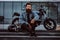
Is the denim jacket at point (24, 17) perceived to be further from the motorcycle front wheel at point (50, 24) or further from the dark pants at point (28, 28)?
the motorcycle front wheel at point (50, 24)

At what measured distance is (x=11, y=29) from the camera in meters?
7.49

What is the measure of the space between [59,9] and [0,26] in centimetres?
301

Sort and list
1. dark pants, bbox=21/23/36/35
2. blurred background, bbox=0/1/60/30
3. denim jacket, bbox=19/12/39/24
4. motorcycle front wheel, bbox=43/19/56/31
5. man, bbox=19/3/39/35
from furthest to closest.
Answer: blurred background, bbox=0/1/60/30 → motorcycle front wheel, bbox=43/19/56/31 → denim jacket, bbox=19/12/39/24 → dark pants, bbox=21/23/36/35 → man, bbox=19/3/39/35

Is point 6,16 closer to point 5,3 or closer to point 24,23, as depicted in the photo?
point 5,3

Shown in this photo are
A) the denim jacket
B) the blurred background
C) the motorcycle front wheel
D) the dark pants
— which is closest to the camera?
the dark pants

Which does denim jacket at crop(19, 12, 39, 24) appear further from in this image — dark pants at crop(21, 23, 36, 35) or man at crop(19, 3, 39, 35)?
dark pants at crop(21, 23, 36, 35)

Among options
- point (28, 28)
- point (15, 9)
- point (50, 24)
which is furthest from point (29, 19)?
point (15, 9)

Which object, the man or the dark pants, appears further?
the dark pants

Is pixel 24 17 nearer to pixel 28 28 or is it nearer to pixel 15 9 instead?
pixel 28 28

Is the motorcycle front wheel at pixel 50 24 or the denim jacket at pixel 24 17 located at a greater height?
the denim jacket at pixel 24 17

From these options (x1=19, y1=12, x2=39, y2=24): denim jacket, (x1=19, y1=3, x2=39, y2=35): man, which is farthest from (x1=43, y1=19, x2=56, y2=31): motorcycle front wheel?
(x1=19, y1=3, x2=39, y2=35): man

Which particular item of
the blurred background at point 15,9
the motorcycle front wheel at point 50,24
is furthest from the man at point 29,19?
the blurred background at point 15,9

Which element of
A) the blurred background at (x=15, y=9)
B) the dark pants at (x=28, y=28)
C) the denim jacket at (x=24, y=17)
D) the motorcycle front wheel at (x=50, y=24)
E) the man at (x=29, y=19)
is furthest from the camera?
the blurred background at (x=15, y=9)

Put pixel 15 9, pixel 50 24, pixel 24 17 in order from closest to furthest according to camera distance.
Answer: pixel 24 17
pixel 50 24
pixel 15 9
